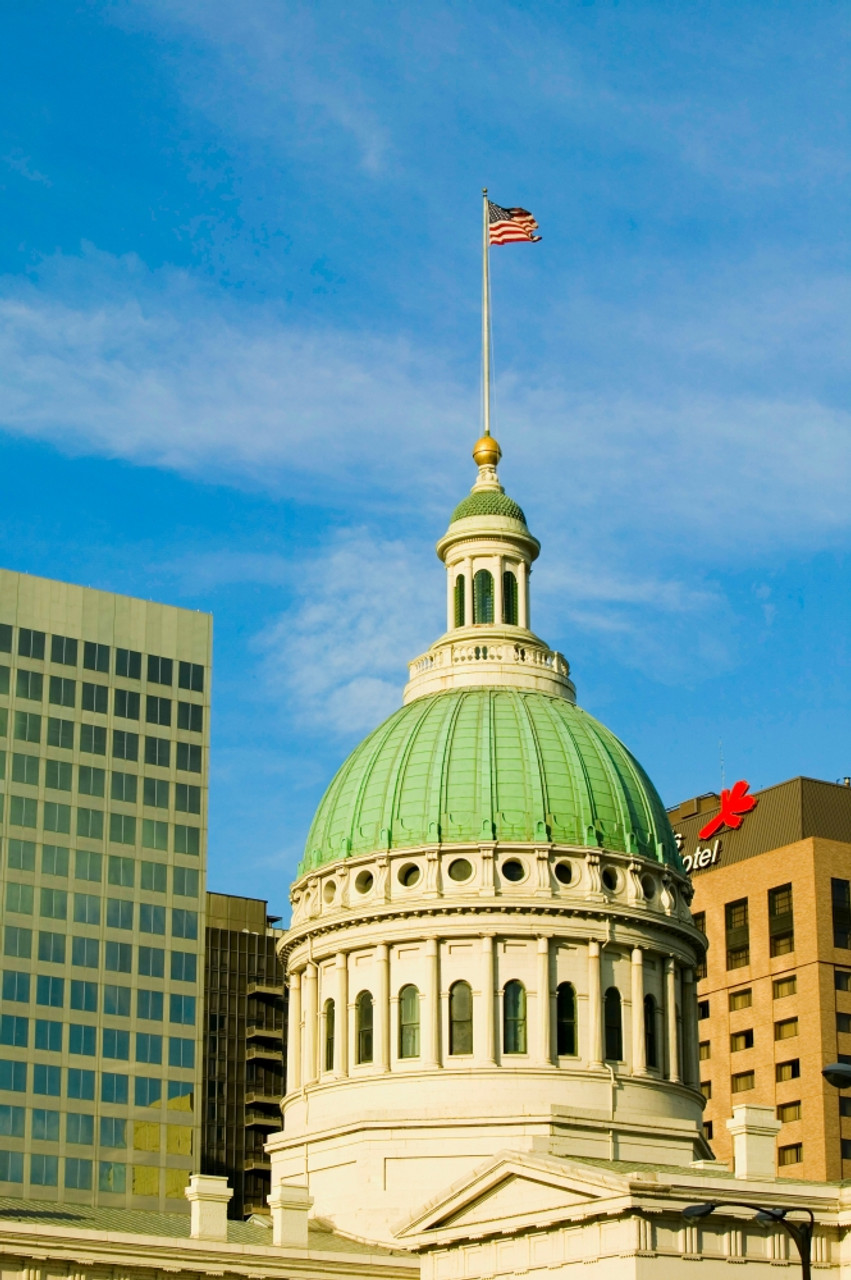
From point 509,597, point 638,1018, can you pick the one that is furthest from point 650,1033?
point 509,597

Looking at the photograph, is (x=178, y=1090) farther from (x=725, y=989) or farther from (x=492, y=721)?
(x=725, y=989)

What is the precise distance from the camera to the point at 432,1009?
103 m

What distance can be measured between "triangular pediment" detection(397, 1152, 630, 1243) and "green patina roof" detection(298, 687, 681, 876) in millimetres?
21748

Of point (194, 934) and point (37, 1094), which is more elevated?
point (194, 934)

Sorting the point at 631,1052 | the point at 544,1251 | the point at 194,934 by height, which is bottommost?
the point at 544,1251

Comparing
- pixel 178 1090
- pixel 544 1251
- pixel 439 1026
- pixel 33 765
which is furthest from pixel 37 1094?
pixel 544 1251

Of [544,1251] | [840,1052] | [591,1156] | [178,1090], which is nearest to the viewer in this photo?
[544,1251]

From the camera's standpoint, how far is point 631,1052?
104438 mm

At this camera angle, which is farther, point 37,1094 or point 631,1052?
point 37,1094

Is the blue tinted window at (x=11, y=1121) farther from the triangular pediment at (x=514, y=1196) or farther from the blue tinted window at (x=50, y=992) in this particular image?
the triangular pediment at (x=514, y=1196)

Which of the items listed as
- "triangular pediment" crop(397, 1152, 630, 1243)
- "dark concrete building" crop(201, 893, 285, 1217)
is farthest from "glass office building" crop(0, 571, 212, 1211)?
"dark concrete building" crop(201, 893, 285, 1217)

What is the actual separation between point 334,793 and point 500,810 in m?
10.0

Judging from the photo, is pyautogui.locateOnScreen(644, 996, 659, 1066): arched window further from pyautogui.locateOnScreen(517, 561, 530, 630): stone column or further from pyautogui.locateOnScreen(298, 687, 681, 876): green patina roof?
pyautogui.locateOnScreen(517, 561, 530, 630): stone column

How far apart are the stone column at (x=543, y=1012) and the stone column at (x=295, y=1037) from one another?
490 inches
